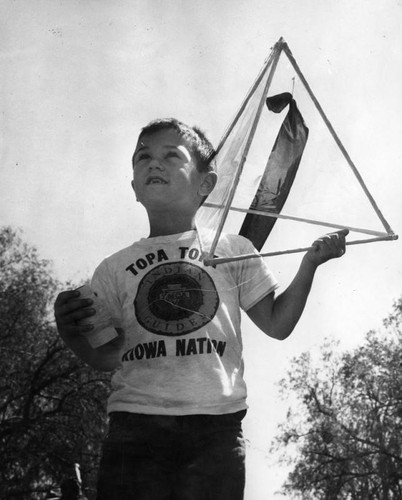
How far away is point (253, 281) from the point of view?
2.94 metres

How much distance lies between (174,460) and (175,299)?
63 cm

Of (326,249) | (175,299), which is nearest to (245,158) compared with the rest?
(326,249)

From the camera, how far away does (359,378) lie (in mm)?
28547

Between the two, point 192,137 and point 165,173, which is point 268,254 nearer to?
point 165,173

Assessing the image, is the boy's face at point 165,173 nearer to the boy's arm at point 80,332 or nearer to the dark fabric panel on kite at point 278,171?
the dark fabric panel on kite at point 278,171

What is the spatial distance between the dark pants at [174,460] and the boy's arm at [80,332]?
0.33m

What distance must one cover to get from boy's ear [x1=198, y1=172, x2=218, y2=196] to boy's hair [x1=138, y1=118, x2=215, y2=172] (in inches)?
1.2

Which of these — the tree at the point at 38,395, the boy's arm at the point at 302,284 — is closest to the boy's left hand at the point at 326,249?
the boy's arm at the point at 302,284

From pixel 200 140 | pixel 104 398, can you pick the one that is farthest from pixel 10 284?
pixel 200 140

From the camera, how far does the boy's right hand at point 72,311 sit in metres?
2.53

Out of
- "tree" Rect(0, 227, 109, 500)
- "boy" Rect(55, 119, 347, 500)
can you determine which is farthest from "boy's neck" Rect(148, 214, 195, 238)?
"tree" Rect(0, 227, 109, 500)

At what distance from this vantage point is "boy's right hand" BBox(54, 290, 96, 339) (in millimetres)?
2531

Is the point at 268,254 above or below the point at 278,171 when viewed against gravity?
below

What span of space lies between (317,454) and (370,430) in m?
3.11
